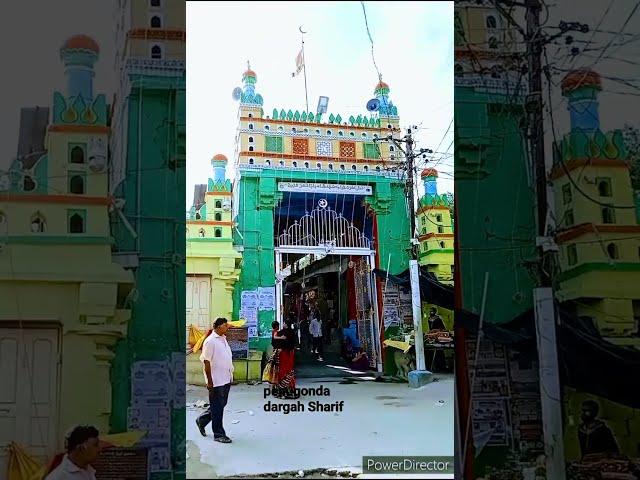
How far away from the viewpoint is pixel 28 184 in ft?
10.1

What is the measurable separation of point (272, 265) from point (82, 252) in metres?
0.99

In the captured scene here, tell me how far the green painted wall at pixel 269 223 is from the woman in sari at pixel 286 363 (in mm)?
90

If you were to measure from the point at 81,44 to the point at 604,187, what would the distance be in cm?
289

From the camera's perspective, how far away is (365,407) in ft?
10.8

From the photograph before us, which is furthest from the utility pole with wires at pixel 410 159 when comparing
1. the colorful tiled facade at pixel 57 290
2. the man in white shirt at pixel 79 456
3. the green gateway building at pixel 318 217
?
the man in white shirt at pixel 79 456

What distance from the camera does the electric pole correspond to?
10.6ft

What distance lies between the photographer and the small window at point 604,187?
3.37 m

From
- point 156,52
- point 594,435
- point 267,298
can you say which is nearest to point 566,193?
point 594,435

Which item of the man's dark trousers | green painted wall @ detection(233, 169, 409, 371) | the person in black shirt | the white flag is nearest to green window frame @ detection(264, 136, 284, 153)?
green painted wall @ detection(233, 169, 409, 371)

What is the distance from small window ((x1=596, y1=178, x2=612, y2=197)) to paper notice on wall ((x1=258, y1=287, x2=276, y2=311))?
1.87 meters

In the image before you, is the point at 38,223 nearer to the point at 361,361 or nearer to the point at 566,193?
the point at 361,361

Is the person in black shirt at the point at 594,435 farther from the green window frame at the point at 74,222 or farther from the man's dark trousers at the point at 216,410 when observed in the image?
the green window frame at the point at 74,222

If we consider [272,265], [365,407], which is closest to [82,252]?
[272,265]

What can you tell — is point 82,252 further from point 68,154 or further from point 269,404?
point 269,404
